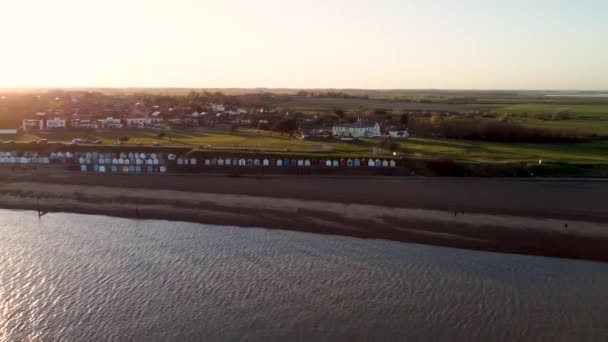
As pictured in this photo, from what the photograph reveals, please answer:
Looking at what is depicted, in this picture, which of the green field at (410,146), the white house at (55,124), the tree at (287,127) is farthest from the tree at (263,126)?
the white house at (55,124)

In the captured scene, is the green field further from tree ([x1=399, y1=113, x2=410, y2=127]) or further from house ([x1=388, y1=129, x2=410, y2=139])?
tree ([x1=399, y1=113, x2=410, y2=127])

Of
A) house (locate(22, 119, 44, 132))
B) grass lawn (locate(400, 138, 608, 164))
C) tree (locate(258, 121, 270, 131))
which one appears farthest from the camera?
tree (locate(258, 121, 270, 131))

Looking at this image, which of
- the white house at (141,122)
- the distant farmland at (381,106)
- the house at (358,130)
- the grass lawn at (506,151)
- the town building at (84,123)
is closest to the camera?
the grass lawn at (506,151)

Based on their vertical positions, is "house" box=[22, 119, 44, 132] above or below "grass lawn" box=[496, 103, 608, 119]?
below

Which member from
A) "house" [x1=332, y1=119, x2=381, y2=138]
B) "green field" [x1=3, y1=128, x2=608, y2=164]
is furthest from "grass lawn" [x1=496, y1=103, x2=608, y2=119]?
"house" [x1=332, y1=119, x2=381, y2=138]

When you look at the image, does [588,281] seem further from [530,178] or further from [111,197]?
[111,197]

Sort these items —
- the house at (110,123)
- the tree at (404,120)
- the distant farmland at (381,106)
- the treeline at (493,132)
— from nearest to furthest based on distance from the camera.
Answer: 1. the treeline at (493,132)
2. the house at (110,123)
3. the tree at (404,120)
4. the distant farmland at (381,106)

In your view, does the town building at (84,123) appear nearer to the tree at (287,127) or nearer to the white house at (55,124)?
the white house at (55,124)
